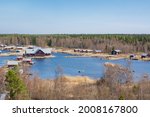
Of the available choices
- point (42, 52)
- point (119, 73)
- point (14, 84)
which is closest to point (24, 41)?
point (42, 52)

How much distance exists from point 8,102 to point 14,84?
2192mm

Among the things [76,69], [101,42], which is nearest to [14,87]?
[76,69]

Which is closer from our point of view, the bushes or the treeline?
the bushes

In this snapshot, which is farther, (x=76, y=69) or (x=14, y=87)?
(x=76, y=69)

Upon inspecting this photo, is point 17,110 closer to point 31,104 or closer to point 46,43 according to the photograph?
point 31,104

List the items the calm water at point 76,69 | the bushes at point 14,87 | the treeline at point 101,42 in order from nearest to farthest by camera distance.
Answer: the bushes at point 14,87
the calm water at point 76,69
the treeline at point 101,42

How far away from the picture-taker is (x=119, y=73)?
502 cm

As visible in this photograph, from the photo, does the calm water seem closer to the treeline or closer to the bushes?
the bushes

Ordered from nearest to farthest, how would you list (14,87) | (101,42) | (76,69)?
(14,87)
(76,69)
(101,42)

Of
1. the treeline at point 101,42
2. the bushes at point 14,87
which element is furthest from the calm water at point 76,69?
the treeline at point 101,42

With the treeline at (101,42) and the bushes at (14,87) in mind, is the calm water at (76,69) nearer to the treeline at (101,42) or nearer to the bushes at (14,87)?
the bushes at (14,87)

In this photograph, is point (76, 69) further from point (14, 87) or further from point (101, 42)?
point (101, 42)

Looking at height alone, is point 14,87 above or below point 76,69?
above

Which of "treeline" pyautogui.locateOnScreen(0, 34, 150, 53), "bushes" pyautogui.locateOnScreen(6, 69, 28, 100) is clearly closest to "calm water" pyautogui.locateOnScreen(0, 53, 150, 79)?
"bushes" pyautogui.locateOnScreen(6, 69, 28, 100)
